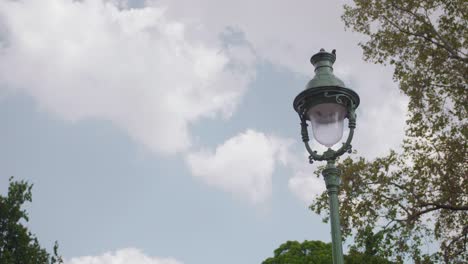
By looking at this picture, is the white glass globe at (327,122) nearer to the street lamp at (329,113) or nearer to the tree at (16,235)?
the street lamp at (329,113)

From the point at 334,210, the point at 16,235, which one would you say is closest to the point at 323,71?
the point at 334,210

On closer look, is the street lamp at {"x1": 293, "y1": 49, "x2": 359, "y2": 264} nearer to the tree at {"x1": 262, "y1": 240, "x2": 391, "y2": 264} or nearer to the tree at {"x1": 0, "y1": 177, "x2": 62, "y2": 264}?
the tree at {"x1": 0, "y1": 177, "x2": 62, "y2": 264}

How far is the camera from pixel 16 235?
2644 centimetres

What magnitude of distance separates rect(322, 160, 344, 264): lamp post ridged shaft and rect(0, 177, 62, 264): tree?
21454 millimetres

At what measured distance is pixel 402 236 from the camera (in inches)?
717

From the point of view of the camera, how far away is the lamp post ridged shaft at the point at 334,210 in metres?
6.18

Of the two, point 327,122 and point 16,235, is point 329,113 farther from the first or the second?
point 16,235

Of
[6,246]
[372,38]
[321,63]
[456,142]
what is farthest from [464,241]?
[6,246]

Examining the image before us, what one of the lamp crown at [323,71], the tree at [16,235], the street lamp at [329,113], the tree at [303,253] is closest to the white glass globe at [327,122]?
the street lamp at [329,113]

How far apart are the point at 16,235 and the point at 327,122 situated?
902 inches

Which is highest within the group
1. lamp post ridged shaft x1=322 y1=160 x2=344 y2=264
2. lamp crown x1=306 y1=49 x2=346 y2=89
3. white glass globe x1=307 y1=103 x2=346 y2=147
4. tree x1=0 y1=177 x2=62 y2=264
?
tree x1=0 y1=177 x2=62 y2=264

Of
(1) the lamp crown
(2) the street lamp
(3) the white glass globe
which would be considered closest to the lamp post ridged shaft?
(2) the street lamp

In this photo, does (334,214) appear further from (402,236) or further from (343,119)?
(402,236)

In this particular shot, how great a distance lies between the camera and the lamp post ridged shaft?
243 inches
